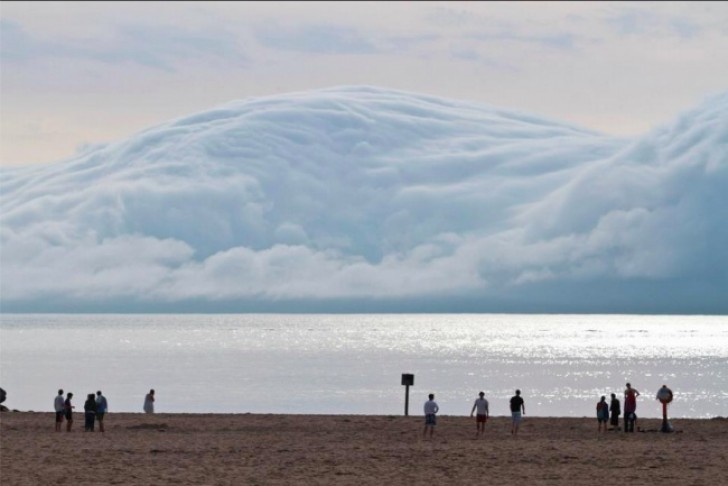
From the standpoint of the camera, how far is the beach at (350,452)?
1334 inches

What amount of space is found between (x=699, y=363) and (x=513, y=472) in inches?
5455

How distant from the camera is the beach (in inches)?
1334

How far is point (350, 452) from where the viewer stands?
39.9 m

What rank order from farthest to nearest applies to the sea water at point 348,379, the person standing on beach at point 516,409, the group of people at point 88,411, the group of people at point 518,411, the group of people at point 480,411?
the sea water at point 348,379 → the group of people at point 88,411 → the person standing on beach at point 516,409 → the group of people at point 518,411 → the group of people at point 480,411

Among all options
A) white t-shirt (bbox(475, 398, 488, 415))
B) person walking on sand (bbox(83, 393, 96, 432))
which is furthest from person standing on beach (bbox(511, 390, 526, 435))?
person walking on sand (bbox(83, 393, 96, 432))

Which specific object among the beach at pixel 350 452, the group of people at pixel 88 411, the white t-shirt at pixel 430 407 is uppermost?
the white t-shirt at pixel 430 407

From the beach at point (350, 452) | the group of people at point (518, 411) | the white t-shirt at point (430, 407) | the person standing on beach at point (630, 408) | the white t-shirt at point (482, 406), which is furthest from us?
the person standing on beach at point (630, 408)

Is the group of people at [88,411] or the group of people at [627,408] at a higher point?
the group of people at [627,408]

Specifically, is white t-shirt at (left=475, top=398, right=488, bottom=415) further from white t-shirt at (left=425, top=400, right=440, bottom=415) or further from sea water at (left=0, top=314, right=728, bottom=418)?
sea water at (left=0, top=314, right=728, bottom=418)

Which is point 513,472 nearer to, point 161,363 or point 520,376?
point 520,376

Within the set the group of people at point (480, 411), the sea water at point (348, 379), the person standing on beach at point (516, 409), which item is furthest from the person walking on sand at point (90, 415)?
the sea water at point (348, 379)

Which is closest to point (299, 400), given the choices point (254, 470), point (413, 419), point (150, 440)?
point (413, 419)

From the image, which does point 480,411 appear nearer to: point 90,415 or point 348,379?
point 90,415

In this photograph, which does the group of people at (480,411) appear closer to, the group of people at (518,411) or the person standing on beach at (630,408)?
the group of people at (518,411)
